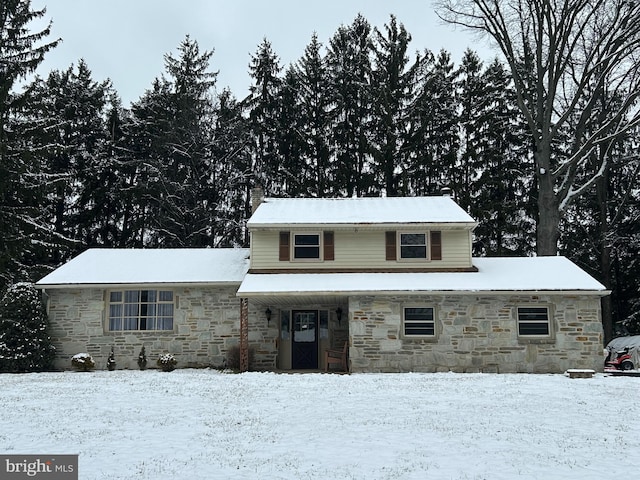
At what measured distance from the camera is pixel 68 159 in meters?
30.7

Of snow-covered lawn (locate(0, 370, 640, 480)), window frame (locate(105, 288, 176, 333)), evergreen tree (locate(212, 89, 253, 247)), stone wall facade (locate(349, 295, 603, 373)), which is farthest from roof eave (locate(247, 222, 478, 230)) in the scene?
evergreen tree (locate(212, 89, 253, 247))

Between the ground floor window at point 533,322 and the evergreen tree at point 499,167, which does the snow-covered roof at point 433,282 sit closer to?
A: the ground floor window at point 533,322

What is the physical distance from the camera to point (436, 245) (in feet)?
60.2

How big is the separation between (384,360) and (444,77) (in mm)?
19539

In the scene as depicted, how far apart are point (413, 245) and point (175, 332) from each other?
789cm

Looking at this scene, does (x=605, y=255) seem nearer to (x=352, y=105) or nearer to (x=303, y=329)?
(x=352, y=105)

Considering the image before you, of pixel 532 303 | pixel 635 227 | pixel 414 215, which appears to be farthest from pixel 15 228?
pixel 635 227

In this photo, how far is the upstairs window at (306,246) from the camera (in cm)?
1838

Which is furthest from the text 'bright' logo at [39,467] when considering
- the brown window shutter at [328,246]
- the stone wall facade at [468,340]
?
the brown window shutter at [328,246]

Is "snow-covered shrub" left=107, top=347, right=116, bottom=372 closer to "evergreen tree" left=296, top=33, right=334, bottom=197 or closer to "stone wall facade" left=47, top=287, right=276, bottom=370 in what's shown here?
"stone wall facade" left=47, top=287, right=276, bottom=370

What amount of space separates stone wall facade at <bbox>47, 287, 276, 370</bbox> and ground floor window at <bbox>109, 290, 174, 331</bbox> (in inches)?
8.1

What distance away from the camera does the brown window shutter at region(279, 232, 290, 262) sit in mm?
18297

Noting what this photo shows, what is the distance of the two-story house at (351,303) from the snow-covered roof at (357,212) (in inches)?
3.2

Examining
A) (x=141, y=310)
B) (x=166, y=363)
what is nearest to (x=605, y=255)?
(x=166, y=363)
